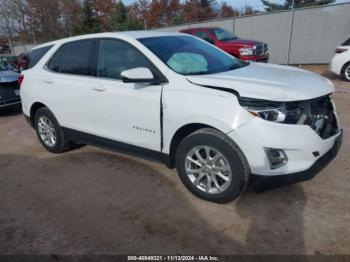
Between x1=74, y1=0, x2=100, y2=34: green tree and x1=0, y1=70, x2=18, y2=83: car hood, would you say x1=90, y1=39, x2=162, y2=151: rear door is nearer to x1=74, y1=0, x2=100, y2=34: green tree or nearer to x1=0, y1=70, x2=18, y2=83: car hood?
x1=0, y1=70, x2=18, y2=83: car hood

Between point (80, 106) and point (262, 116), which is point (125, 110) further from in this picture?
point (262, 116)

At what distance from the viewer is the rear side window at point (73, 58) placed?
430cm

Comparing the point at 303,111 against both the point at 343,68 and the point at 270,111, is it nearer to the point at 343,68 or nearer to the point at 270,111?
the point at 270,111

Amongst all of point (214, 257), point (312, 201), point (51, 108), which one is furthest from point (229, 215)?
point (51, 108)

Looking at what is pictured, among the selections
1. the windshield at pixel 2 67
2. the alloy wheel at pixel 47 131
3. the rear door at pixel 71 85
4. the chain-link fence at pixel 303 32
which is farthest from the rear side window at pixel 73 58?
the chain-link fence at pixel 303 32

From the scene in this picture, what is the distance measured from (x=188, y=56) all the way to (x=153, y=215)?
1.92m

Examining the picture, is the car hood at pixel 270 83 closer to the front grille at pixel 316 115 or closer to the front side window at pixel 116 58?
the front grille at pixel 316 115

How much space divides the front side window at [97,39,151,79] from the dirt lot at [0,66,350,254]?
1.35 m

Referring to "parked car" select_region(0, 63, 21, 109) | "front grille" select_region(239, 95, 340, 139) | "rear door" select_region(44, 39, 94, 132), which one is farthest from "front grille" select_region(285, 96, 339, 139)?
"parked car" select_region(0, 63, 21, 109)

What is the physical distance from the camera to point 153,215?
10.8 ft

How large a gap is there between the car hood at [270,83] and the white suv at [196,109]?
0.01m

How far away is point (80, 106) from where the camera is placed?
436 cm

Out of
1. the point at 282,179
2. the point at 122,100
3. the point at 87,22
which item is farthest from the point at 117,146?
the point at 87,22

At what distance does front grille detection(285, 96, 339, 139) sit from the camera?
293cm
